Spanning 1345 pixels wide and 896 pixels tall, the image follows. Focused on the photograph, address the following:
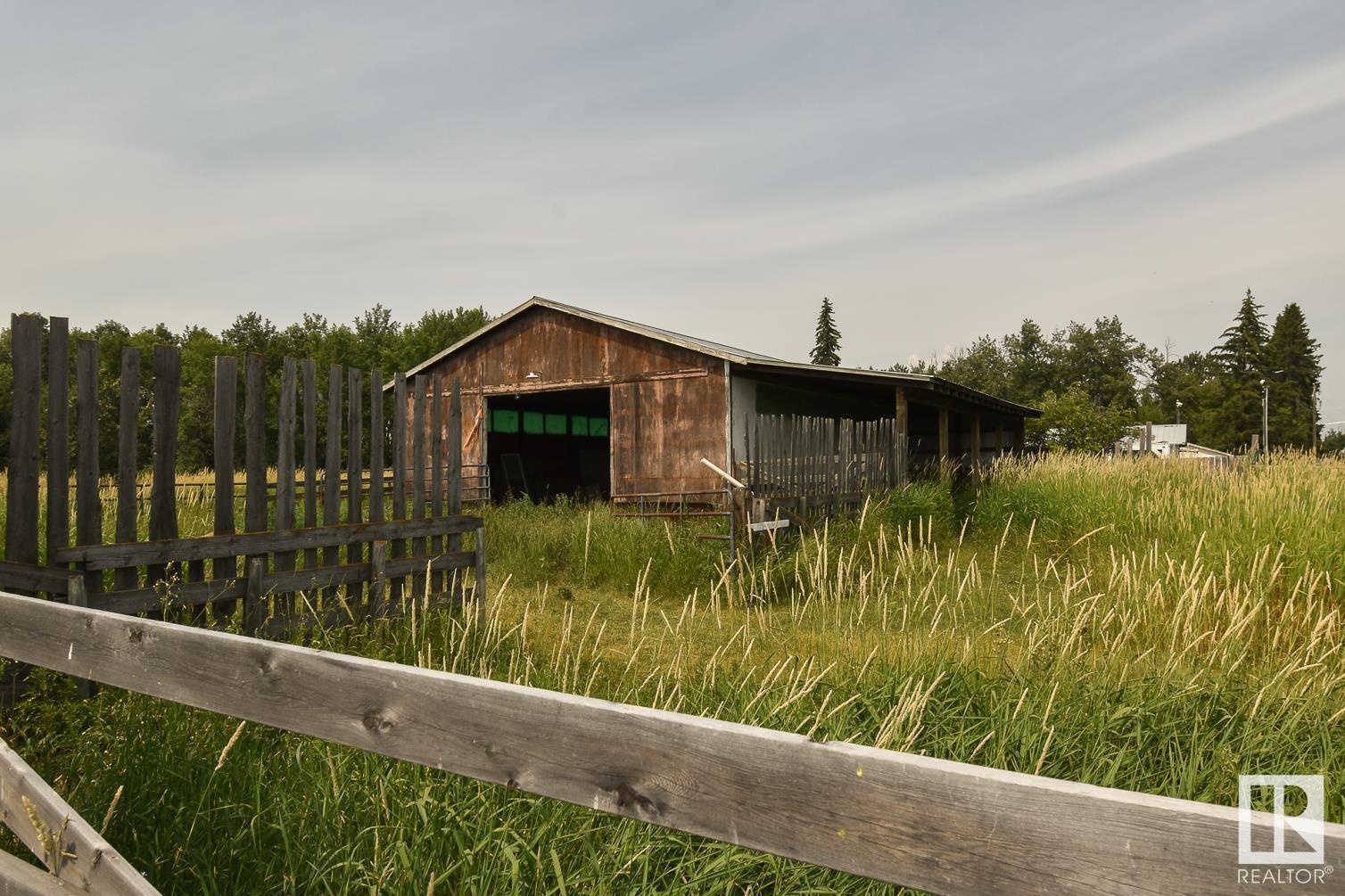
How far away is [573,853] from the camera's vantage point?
269 cm

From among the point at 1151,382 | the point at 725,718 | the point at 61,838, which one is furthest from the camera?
the point at 1151,382

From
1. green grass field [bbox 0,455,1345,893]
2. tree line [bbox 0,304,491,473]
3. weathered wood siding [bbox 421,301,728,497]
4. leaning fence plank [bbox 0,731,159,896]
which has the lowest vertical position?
green grass field [bbox 0,455,1345,893]

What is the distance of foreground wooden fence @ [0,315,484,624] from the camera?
4.01 metres

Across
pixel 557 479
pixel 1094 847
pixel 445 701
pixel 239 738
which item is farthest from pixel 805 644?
pixel 557 479

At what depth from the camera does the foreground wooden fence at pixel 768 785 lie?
3.82 ft

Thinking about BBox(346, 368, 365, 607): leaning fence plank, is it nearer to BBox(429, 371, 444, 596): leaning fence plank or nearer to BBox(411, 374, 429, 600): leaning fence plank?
BBox(411, 374, 429, 600): leaning fence plank

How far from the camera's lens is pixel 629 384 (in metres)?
18.0

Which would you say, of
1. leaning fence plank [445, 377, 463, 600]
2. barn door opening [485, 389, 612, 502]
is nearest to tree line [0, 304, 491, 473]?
barn door opening [485, 389, 612, 502]

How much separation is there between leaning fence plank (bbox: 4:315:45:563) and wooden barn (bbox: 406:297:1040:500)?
446 inches

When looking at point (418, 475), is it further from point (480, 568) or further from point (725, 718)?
point (725, 718)

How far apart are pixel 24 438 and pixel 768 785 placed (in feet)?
13.8

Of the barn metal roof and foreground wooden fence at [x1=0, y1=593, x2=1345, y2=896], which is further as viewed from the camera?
the barn metal roof

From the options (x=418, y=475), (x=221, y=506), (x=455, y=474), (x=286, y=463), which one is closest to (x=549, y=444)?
(x=455, y=474)

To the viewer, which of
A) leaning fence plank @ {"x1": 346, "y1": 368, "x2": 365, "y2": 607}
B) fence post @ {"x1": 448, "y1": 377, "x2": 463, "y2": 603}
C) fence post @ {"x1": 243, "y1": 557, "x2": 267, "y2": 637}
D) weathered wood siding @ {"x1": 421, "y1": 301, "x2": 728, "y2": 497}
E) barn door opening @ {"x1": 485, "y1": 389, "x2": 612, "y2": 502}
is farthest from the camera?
barn door opening @ {"x1": 485, "y1": 389, "x2": 612, "y2": 502}
